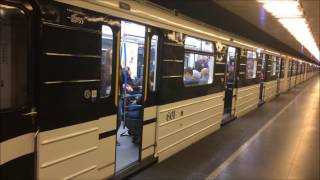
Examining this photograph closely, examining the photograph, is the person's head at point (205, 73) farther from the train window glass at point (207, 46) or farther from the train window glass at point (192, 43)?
the train window glass at point (192, 43)

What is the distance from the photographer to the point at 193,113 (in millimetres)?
6547

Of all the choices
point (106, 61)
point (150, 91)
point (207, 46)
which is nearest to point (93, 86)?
point (106, 61)

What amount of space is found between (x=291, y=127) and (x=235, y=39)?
2.68m

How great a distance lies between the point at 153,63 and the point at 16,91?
2.48 meters

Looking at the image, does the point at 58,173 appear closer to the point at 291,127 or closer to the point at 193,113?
the point at 193,113

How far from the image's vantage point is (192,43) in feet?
20.6

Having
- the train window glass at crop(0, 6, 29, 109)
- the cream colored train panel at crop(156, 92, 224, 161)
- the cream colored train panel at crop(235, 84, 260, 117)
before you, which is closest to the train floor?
the cream colored train panel at crop(156, 92, 224, 161)

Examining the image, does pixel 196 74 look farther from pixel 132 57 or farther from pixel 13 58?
pixel 13 58

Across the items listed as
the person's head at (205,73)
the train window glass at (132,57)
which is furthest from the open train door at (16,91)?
the person's head at (205,73)

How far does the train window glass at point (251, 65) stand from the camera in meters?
11.1

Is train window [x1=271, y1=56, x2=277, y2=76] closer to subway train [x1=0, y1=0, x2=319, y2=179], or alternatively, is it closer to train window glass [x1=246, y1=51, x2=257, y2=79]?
train window glass [x1=246, y1=51, x2=257, y2=79]

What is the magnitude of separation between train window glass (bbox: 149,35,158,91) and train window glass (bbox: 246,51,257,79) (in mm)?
6464

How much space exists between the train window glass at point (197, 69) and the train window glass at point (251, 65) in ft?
12.8

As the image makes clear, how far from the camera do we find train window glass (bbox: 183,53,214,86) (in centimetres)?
622
